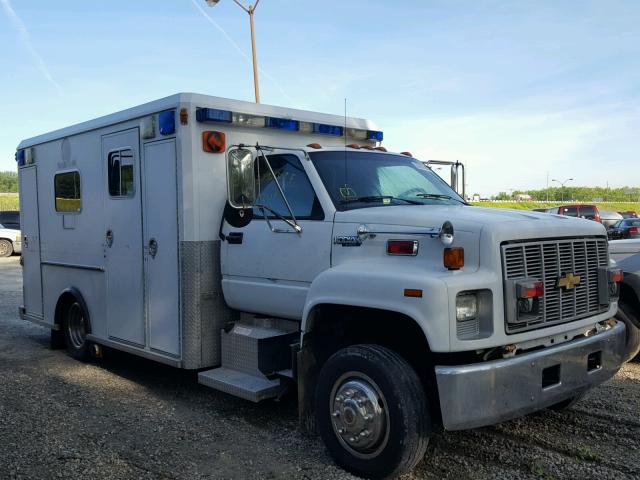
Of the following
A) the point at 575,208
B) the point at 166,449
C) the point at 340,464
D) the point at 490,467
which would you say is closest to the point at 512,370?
the point at 490,467

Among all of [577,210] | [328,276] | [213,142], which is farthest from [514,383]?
[577,210]

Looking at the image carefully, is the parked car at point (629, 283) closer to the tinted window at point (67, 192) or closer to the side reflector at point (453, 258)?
the side reflector at point (453, 258)

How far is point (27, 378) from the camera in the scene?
264 inches

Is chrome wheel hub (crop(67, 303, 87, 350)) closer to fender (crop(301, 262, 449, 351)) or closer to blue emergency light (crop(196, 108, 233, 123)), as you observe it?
blue emergency light (crop(196, 108, 233, 123))

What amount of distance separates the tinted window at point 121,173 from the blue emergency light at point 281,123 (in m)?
1.39

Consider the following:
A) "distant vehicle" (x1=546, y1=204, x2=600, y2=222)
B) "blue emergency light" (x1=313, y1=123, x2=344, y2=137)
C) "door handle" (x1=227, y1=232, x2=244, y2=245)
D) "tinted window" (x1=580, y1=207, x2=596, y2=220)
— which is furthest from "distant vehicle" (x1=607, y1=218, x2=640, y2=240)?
"door handle" (x1=227, y1=232, x2=244, y2=245)

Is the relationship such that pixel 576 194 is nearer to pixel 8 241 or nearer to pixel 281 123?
pixel 8 241

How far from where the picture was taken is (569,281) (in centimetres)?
426

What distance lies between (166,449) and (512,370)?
8.28ft

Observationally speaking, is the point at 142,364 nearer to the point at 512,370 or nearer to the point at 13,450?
the point at 13,450

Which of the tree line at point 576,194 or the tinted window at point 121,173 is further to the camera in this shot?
the tree line at point 576,194

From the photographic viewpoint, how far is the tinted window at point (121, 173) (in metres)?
6.23

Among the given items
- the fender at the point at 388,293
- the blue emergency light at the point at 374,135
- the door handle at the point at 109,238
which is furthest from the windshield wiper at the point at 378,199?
the door handle at the point at 109,238

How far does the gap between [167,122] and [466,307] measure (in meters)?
3.16
